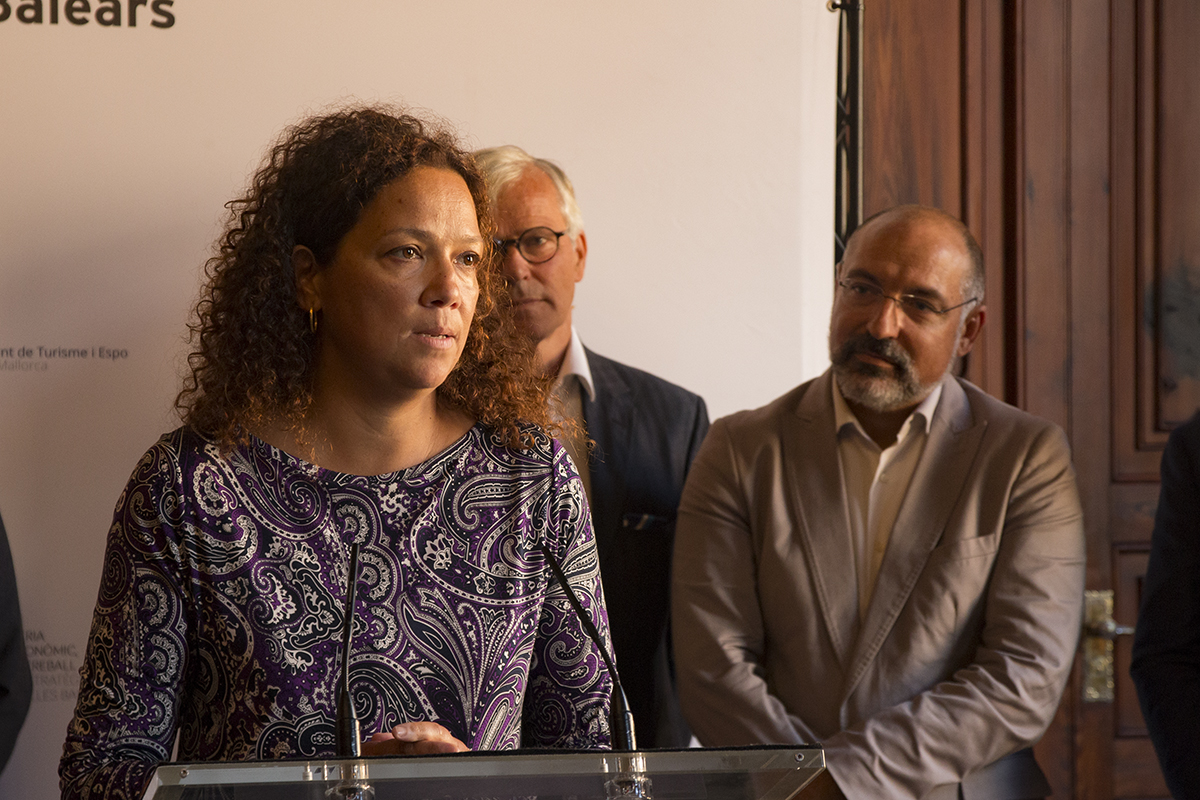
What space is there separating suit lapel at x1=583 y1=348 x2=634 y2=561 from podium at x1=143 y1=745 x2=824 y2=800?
1374 mm

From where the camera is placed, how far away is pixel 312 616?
140 cm

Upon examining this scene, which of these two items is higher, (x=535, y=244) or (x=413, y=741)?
(x=535, y=244)

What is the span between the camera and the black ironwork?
2420 mm

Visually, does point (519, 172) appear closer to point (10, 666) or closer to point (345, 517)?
point (345, 517)

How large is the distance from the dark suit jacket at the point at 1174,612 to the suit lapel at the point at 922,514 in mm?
339

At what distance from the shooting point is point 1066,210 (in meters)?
2.68

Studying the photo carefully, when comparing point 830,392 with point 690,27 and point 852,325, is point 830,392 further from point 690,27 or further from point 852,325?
point 690,27

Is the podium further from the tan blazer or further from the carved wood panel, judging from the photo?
the carved wood panel

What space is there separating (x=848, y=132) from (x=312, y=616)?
5.33ft

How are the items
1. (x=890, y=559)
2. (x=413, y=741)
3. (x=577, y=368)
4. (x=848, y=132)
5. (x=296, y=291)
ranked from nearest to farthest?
(x=413, y=741) → (x=296, y=291) → (x=890, y=559) → (x=577, y=368) → (x=848, y=132)

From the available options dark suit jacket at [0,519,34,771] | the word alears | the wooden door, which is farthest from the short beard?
dark suit jacket at [0,519,34,771]

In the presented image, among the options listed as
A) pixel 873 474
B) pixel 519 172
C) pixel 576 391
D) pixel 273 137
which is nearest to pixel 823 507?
pixel 873 474

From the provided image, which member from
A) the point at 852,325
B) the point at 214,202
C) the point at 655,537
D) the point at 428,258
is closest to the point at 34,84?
the point at 214,202

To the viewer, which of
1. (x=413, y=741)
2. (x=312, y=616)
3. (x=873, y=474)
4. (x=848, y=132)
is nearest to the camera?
(x=413, y=741)
